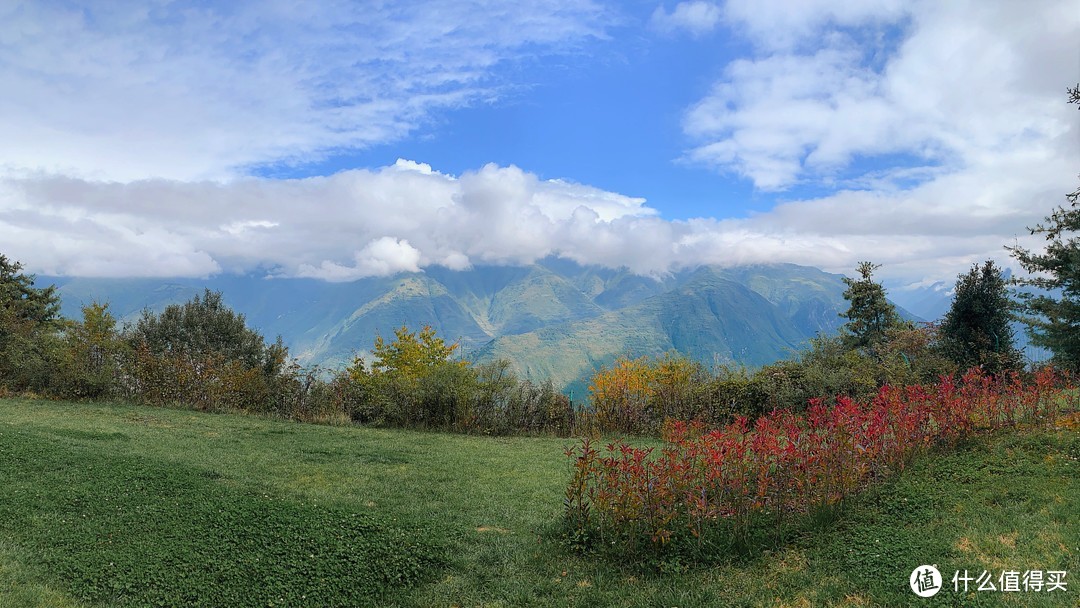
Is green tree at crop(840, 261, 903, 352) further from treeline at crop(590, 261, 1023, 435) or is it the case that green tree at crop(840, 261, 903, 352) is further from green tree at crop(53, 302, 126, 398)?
green tree at crop(53, 302, 126, 398)

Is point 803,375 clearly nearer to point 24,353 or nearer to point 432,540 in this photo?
point 432,540

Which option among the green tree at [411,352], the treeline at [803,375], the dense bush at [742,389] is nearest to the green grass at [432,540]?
the treeline at [803,375]

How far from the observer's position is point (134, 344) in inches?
726

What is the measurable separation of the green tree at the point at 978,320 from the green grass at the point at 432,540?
40.5ft

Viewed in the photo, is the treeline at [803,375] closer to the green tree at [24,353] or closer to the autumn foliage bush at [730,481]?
the autumn foliage bush at [730,481]

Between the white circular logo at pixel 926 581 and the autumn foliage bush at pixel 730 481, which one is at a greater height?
→ the autumn foliage bush at pixel 730 481

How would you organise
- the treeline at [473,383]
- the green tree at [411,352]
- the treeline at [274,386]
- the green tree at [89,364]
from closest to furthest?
the treeline at [473,383]
the treeline at [274,386]
the green tree at [89,364]
the green tree at [411,352]

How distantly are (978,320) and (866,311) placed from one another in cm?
1624

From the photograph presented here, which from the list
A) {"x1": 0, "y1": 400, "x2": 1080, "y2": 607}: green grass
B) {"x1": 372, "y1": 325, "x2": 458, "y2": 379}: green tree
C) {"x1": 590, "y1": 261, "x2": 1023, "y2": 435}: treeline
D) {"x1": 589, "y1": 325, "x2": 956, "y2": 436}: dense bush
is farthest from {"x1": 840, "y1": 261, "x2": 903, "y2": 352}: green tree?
{"x1": 0, "y1": 400, "x2": 1080, "y2": 607}: green grass

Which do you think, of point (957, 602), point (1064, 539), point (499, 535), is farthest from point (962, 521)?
point (499, 535)

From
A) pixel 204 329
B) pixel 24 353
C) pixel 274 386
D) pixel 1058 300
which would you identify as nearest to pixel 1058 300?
pixel 1058 300

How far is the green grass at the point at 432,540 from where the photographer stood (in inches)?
173

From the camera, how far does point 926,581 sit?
13.8 feet
